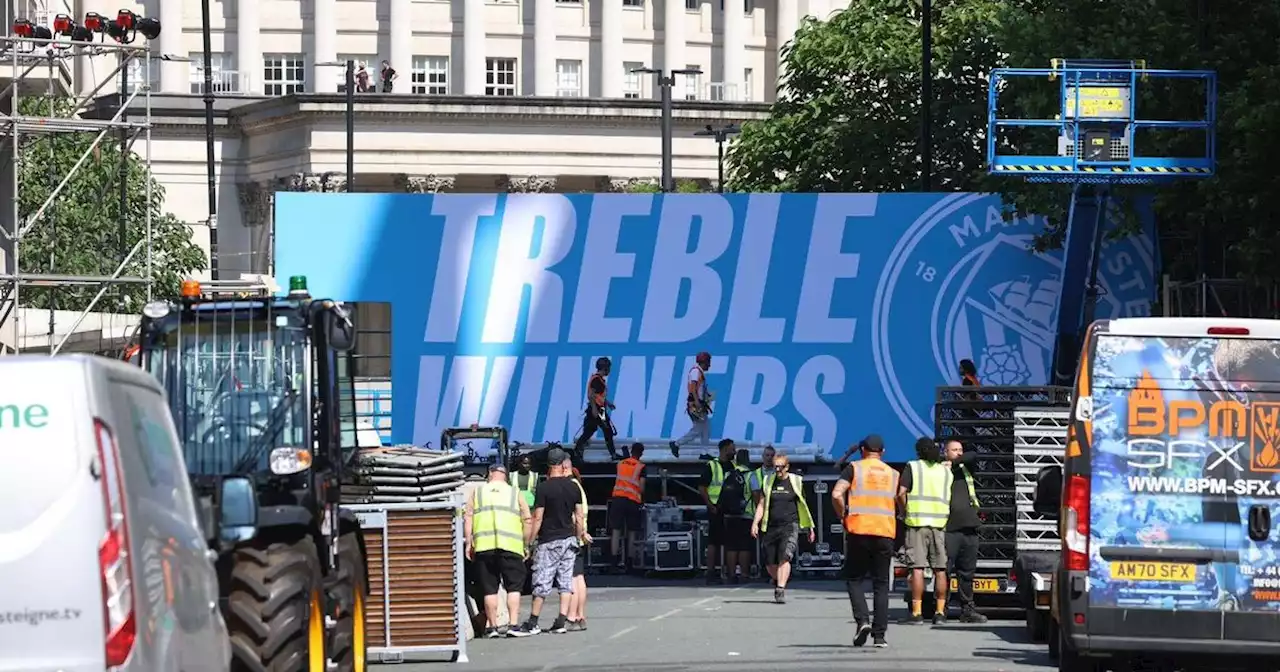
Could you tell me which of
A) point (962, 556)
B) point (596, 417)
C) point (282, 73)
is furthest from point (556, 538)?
point (282, 73)

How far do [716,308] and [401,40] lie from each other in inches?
3381

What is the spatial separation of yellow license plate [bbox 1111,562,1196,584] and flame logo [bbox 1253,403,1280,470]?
2.40 ft

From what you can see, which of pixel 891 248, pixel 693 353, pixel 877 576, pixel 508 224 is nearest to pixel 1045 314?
pixel 891 248

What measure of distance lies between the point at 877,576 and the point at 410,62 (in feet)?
330

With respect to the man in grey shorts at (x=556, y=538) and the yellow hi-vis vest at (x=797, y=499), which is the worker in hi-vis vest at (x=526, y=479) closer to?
the man in grey shorts at (x=556, y=538)

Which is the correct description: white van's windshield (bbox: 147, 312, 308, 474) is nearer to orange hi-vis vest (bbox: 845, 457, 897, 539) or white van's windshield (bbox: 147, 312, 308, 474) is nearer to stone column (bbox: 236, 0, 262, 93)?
orange hi-vis vest (bbox: 845, 457, 897, 539)

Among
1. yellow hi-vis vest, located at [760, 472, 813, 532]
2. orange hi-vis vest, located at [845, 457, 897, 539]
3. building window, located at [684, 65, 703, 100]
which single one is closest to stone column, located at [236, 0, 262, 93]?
building window, located at [684, 65, 703, 100]

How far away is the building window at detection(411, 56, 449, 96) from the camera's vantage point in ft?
400

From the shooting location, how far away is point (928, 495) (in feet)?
85.7

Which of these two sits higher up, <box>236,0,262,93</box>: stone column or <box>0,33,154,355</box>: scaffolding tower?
<box>236,0,262,93</box>: stone column

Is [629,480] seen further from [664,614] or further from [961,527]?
[961,527]

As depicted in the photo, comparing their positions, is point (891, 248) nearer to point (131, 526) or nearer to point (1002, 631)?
point (1002, 631)

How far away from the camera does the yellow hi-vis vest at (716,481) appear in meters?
34.3

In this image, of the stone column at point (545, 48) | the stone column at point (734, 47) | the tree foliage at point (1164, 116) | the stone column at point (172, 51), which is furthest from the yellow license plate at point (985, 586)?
the stone column at point (734, 47)
